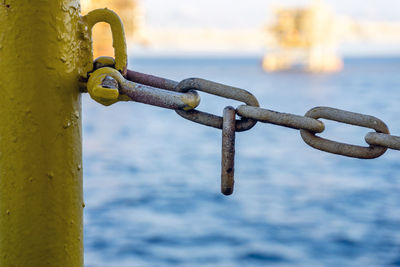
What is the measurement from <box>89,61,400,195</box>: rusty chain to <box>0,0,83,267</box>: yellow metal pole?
13 centimetres

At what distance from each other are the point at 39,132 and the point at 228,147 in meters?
0.44

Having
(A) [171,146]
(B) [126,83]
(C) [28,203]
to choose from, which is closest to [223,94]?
(B) [126,83]

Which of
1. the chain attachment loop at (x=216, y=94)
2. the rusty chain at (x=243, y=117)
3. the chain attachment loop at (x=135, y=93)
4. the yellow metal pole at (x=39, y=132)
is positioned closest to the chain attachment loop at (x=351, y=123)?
the rusty chain at (x=243, y=117)

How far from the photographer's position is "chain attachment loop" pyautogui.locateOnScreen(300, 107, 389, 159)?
1.27 metres

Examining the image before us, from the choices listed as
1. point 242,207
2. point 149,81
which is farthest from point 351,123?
point 242,207

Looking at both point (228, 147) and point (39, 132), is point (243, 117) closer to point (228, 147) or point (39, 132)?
point (228, 147)

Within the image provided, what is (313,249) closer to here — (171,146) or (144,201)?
(144,201)

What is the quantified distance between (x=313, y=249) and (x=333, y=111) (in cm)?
687

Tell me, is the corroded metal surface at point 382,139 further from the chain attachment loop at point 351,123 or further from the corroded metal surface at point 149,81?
the corroded metal surface at point 149,81

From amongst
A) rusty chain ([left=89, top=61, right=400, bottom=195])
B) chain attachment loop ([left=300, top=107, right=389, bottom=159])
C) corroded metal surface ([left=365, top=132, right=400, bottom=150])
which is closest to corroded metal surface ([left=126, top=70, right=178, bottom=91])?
rusty chain ([left=89, top=61, right=400, bottom=195])

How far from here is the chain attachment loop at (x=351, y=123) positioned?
1.27m

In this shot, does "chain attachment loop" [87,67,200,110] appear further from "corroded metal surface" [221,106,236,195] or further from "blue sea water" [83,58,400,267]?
"blue sea water" [83,58,400,267]

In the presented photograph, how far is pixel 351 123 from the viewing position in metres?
1.28

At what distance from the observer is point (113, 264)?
24.2 ft
